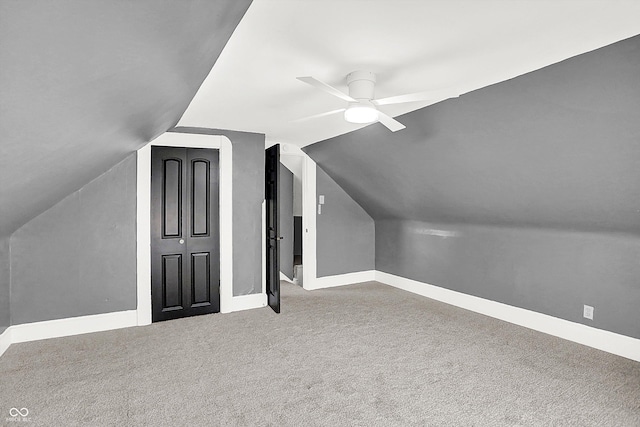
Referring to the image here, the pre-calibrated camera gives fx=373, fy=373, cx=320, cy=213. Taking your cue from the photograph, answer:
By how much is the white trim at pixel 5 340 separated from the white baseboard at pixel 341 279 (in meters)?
3.54

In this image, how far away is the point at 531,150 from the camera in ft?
10.3

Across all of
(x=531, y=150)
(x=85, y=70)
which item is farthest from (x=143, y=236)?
(x=531, y=150)

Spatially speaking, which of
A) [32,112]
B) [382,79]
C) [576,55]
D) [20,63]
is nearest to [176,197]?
[382,79]

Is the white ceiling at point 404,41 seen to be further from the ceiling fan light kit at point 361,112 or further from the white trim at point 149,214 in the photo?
the white trim at point 149,214

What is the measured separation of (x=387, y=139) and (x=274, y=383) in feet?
9.02

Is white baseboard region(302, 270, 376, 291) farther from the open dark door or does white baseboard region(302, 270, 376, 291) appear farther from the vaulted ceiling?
the vaulted ceiling

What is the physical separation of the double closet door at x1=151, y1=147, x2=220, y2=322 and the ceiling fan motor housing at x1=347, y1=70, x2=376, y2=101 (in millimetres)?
2423

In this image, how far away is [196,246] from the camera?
14.8 feet

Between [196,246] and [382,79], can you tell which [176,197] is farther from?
[382,79]

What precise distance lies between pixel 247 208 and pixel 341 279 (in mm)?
2123

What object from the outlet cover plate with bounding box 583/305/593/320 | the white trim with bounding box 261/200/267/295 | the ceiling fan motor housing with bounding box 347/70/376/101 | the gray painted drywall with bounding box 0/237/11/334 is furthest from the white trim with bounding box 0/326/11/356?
the outlet cover plate with bounding box 583/305/593/320

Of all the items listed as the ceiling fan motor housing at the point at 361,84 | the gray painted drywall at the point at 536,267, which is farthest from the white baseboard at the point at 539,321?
the ceiling fan motor housing at the point at 361,84

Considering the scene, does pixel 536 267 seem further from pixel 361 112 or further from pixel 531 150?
pixel 361 112

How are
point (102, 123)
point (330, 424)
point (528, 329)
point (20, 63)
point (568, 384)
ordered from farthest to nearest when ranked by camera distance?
point (528, 329), point (568, 384), point (330, 424), point (102, 123), point (20, 63)
